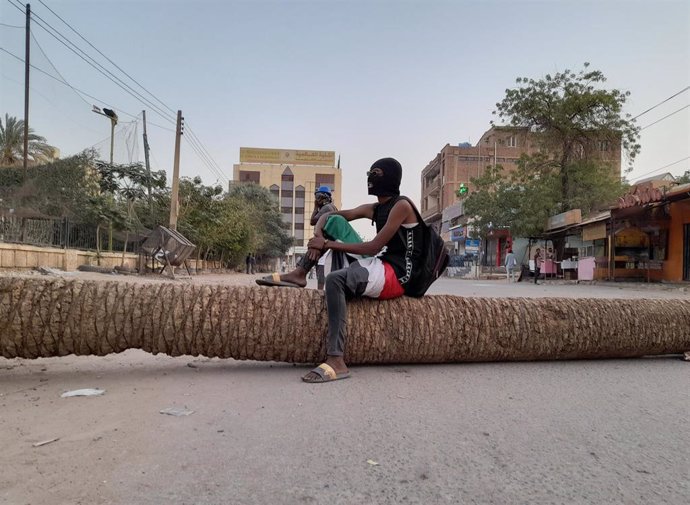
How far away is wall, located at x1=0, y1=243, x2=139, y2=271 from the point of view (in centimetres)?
1085

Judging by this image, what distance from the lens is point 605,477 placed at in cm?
151

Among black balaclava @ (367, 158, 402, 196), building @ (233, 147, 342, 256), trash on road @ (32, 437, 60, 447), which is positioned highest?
building @ (233, 147, 342, 256)

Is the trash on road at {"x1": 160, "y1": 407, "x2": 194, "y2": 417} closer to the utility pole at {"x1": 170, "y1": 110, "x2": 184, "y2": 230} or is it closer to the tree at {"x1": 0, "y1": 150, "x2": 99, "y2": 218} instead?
the tree at {"x1": 0, "y1": 150, "x2": 99, "y2": 218}

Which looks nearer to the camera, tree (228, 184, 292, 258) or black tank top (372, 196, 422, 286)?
black tank top (372, 196, 422, 286)

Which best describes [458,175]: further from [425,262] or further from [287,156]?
[425,262]

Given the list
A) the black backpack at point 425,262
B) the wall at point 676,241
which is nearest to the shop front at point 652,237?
the wall at point 676,241

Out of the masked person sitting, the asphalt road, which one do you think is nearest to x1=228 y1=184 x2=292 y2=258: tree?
the masked person sitting

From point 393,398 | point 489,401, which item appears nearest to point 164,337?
point 393,398

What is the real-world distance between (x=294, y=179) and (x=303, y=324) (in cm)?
7419

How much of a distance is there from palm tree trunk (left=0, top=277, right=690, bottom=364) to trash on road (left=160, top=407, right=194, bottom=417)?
0.67m

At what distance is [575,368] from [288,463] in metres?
2.36

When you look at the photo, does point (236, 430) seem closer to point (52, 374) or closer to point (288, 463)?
point (288, 463)

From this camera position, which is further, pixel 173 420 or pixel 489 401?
pixel 489 401

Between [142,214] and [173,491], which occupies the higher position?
→ [142,214]
